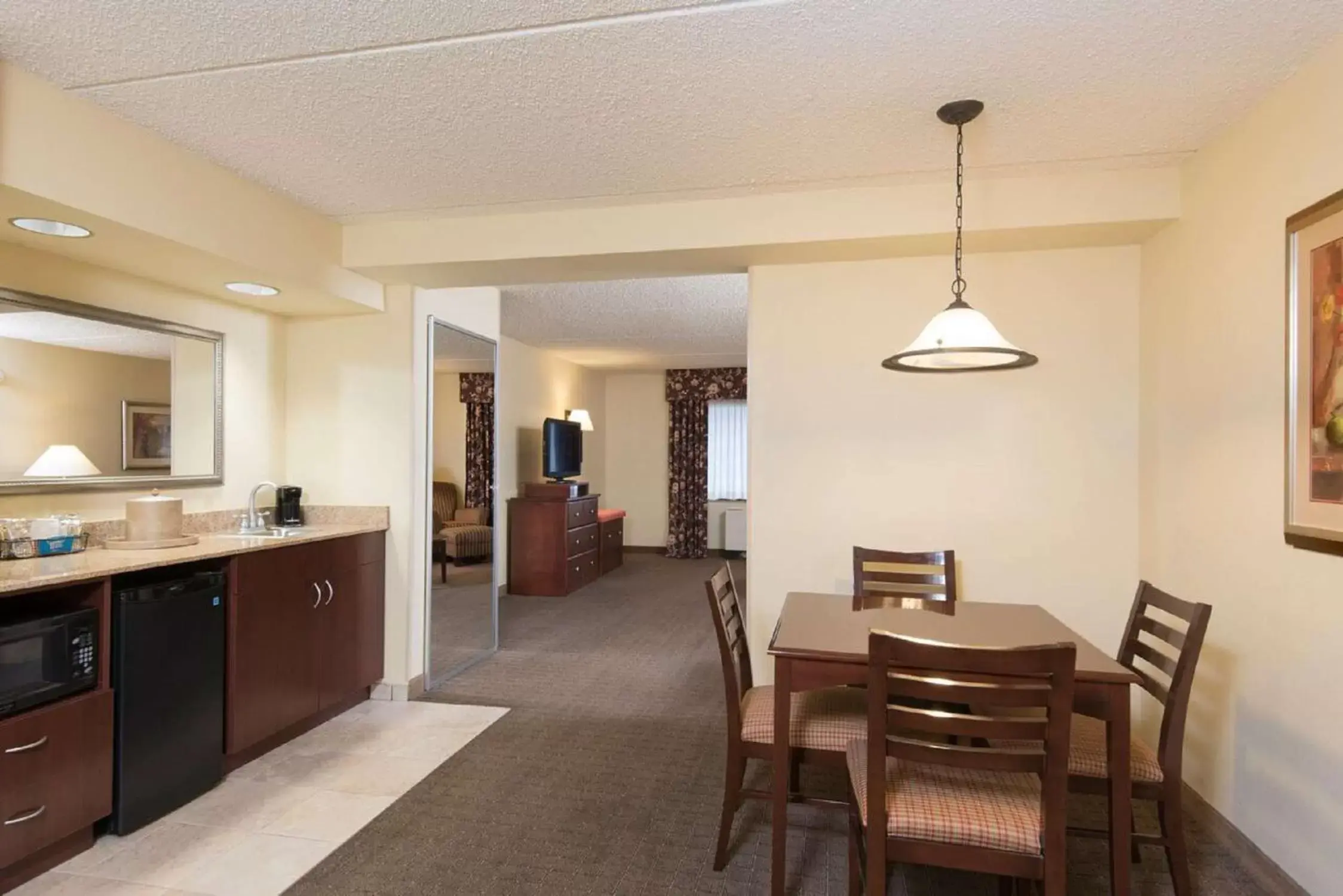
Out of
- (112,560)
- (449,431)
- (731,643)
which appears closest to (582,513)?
(449,431)

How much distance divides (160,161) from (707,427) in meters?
6.76

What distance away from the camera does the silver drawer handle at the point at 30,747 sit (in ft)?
6.19

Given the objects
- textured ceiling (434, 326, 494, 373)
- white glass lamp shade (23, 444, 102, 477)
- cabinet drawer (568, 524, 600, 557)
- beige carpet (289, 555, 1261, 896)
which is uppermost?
textured ceiling (434, 326, 494, 373)

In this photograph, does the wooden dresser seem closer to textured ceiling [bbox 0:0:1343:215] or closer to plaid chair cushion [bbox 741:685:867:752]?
textured ceiling [bbox 0:0:1343:215]

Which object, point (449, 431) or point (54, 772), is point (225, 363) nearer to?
point (449, 431)

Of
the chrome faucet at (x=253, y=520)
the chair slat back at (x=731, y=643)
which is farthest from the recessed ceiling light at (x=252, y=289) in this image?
the chair slat back at (x=731, y=643)

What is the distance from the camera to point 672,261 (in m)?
3.08

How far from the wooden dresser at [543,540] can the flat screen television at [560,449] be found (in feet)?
0.83

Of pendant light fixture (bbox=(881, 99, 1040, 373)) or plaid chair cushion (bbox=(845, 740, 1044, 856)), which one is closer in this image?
plaid chair cushion (bbox=(845, 740, 1044, 856))

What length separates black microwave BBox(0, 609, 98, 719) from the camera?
1907 mm

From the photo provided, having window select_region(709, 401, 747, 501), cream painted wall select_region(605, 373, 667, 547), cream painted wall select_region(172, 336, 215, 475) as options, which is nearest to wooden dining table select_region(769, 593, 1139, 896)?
cream painted wall select_region(172, 336, 215, 475)

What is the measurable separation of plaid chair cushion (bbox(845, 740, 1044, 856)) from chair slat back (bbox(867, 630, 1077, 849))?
0.19 feet

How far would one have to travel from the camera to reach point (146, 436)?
2.89 m

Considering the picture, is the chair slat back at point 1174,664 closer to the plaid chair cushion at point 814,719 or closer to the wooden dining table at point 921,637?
the wooden dining table at point 921,637
